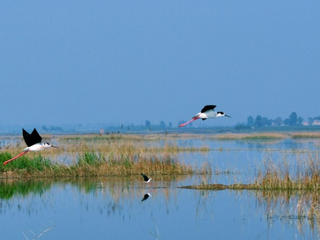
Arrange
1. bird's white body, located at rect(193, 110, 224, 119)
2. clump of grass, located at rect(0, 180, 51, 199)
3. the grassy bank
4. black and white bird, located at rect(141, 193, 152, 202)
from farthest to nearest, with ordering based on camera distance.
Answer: the grassy bank
clump of grass, located at rect(0, 180, 51, 199)
black and white bird, located at rect(141, 193, 152, 202)
bird's white body, located at rect(193, 110, 224, 119)

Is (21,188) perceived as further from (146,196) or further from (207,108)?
(207,108)

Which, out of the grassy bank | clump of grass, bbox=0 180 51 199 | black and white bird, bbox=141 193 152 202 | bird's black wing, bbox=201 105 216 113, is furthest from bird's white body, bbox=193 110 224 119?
the grassy bank

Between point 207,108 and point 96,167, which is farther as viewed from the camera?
point 96,167

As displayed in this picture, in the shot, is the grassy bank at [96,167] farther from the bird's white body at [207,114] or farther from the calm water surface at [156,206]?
the bird's white body at [207,114]

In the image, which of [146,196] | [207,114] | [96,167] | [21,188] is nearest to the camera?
[207,114]

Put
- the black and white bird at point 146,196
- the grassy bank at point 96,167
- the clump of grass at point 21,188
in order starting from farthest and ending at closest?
the grassy bank at point 96,167
the clump of grass at point 21,188
the black and white bird at point 146,196

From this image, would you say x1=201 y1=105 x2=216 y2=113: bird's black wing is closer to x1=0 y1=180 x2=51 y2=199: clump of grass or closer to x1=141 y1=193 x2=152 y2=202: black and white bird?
x1=141 y1=193 x2=152 y2=202: black and white bird

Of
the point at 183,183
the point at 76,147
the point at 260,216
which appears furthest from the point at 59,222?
the point at 76,147

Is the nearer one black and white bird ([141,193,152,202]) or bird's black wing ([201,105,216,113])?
bird's black wing ([201,105,216,113])

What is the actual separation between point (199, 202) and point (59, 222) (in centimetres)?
349

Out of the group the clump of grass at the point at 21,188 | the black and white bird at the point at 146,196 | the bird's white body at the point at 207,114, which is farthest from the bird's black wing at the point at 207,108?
the clump of grass at the point at 21,188

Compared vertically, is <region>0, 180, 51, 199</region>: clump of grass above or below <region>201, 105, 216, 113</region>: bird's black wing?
below

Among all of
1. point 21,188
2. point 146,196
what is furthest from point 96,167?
point 146,196

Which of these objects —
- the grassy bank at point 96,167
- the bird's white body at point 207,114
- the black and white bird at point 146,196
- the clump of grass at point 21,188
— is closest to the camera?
the bird's white body at point 207,114
